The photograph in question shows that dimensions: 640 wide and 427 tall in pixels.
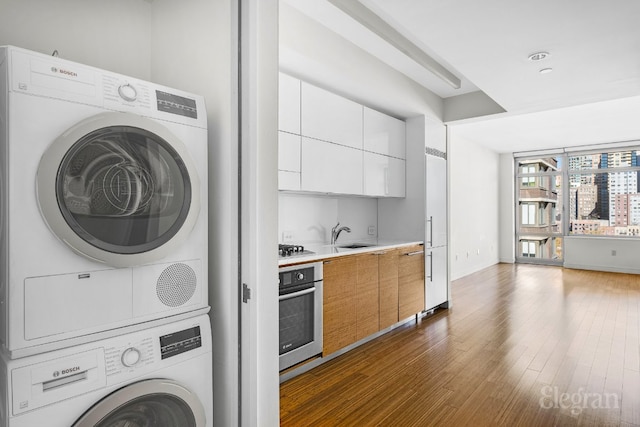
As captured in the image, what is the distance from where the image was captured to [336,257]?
9.66ft

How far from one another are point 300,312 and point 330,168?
1.24m

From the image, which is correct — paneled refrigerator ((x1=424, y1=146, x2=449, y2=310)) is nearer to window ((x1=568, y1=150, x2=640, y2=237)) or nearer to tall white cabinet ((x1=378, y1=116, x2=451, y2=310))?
tall white cabinet ((x1=378, y1=116, x2=451, y2=310))

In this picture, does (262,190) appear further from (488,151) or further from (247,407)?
(488,151)

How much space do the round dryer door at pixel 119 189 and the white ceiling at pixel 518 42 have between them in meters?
1.55

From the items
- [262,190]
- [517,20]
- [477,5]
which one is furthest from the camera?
[517,20]

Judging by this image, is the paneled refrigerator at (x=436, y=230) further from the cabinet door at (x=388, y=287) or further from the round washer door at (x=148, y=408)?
the round washer door at (x=148, y=408)

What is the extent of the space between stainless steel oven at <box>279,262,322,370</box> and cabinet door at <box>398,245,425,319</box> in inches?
48.9

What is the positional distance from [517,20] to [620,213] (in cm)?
719

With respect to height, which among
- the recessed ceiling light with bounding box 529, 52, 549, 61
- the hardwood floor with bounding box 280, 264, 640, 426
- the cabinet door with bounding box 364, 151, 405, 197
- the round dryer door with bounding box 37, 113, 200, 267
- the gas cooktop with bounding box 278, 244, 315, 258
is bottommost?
the hardwood floor with bounding box 280, 264, 640, 426

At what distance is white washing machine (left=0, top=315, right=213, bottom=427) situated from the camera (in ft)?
3.72

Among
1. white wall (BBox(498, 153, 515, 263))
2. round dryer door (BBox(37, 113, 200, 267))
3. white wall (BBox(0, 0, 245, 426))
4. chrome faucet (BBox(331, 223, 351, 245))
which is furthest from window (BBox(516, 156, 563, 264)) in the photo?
round dryer door (BBox(37, 113, 200, 267))

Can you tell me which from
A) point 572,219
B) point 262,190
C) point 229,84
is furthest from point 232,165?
point 572,219

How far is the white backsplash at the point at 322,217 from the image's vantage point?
3.36 meters

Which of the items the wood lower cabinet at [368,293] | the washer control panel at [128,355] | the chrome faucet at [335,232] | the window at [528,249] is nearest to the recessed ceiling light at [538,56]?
the wood lower cabinet at [368,293]
